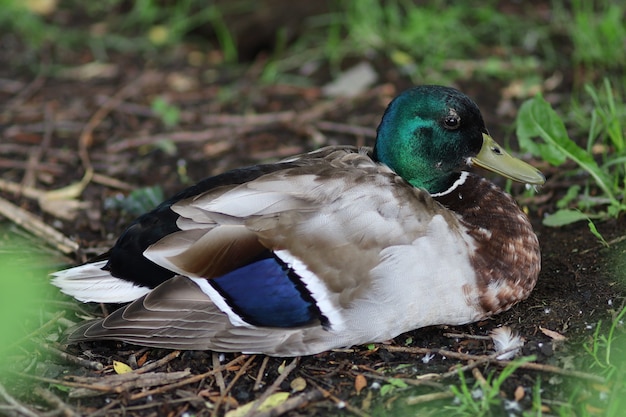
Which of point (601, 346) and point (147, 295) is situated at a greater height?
point (147, 295)

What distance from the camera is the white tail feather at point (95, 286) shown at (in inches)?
129

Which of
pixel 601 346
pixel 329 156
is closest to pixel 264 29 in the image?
pixel 329 156

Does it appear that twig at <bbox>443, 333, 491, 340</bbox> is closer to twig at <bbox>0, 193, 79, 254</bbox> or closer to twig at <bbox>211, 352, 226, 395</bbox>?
twig at <bbox>211, 352, 226, 395</bbox>

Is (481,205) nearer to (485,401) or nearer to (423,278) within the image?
(423,278)

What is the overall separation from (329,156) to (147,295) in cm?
87

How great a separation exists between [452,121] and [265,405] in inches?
50.0

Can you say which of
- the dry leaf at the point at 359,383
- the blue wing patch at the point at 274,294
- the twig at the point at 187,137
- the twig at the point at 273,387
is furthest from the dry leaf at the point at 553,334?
the twig at the point at 187,137

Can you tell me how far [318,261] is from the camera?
301 centimetres

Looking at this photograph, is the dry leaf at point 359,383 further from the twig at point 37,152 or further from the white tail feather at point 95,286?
the twig at point 37,152

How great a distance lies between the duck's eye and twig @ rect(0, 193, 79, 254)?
1762 mm

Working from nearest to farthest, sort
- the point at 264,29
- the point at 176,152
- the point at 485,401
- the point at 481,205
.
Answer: the point at 485,401 → the point at 481,205 → the point at 176,152 → the point at 264,29

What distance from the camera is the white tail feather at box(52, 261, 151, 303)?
3277 mm

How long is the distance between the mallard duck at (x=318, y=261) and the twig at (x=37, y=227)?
745 millimetres

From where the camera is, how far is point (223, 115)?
17.8 ft
